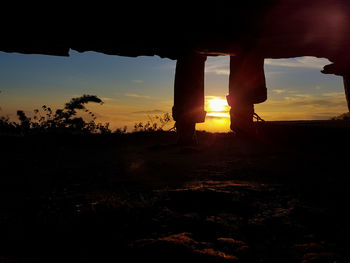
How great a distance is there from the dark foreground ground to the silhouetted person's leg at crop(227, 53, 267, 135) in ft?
12.2

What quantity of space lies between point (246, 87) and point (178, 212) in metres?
6.89

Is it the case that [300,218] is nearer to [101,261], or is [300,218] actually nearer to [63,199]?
[101,261]

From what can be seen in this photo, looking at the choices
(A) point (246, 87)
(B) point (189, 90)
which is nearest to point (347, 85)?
(A) point (246, 87)

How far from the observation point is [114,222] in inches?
87.7

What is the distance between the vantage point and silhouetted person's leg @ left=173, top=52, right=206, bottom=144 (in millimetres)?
7664

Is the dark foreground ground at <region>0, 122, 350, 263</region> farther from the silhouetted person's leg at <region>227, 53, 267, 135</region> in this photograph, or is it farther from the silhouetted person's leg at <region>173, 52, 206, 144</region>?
the silhouetted person's leg at <region>227, 53, 267, 135</region>

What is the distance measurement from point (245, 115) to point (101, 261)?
800cm

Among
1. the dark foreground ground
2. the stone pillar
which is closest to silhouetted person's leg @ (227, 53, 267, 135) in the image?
the dark foreground ground

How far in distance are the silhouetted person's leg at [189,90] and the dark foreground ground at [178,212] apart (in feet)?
8.82

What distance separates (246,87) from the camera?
28.0 ft

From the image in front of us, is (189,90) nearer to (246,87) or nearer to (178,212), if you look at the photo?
(246,87)

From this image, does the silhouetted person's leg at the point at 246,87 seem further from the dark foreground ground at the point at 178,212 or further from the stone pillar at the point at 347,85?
the stone pillar at the point at 347,85

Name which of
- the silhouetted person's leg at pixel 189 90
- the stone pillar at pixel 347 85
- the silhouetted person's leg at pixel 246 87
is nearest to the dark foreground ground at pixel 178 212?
the silhouetted person's leg at pixel 189 90

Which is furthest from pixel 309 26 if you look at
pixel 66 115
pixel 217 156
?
pixel 66 115
